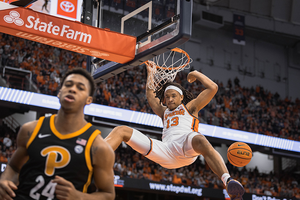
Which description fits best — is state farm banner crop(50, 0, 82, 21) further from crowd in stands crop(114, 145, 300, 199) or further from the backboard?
crowd in stands crop(114, 145, 300, 199)

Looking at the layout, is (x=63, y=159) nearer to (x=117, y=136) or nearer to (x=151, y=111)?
(x=117, y=136)

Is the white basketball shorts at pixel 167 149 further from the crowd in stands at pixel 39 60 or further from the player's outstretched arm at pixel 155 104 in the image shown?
the crowd in stands at pixel 39 60

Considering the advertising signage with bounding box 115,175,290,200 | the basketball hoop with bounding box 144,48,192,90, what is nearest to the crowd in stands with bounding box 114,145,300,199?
the advertising signage with bounding box 115,175,290,200

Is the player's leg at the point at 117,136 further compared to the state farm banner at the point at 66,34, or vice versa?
the state farm banner at the point at 66,34

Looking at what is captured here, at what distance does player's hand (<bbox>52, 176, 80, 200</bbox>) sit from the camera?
2334mm

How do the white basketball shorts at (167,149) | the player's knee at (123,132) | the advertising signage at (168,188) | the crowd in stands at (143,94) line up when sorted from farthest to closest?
the crowd in stands at (143,94), the advertising signage at (168,188), the white basketball shorts at (167,149), the player's knee at (123,132)

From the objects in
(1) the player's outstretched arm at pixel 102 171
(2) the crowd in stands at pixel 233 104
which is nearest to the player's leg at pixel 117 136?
(1) the player's outstretched arm at pixel 102 171

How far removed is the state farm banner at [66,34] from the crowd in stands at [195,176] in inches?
360

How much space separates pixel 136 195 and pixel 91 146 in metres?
14.8

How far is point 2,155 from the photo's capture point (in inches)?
490

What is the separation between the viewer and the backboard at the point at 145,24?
4.98m

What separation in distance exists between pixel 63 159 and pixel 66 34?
3384 millimetres

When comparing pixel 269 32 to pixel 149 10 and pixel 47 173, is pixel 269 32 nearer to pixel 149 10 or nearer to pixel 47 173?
pixel 149 10

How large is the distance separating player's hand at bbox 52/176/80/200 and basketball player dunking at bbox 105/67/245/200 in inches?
88.4
